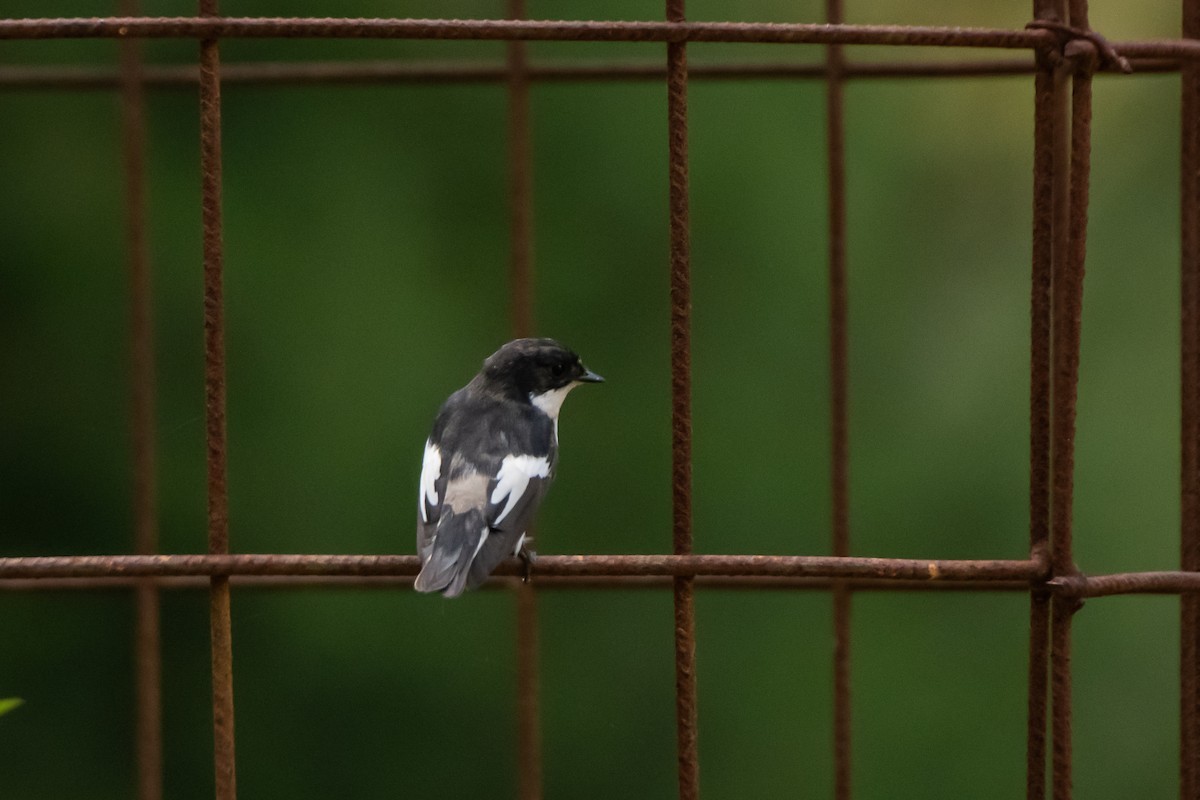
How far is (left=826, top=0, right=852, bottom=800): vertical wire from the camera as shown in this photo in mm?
3984

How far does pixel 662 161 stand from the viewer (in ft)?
24.3

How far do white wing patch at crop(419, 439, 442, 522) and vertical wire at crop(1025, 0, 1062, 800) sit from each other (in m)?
1.46

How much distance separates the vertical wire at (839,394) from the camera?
3984 mm

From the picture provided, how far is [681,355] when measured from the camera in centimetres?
298

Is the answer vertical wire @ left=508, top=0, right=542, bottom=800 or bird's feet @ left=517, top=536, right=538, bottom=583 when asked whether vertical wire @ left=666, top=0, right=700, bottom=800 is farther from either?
vertical wire @ left=508, top=0, right=542, bottom=800

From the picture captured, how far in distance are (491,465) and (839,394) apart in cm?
87

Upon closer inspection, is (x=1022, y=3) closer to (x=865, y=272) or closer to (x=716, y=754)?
(x=865, y=272)

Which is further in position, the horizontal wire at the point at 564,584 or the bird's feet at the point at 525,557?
the horizontal wire at the point at 564,584

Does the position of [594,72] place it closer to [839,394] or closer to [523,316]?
[523,316]

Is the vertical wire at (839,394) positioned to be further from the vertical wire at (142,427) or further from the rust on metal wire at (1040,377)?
the vertical wire at (142,427)

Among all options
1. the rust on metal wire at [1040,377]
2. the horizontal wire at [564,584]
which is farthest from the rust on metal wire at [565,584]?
the rust on metal wire at [1040,377]

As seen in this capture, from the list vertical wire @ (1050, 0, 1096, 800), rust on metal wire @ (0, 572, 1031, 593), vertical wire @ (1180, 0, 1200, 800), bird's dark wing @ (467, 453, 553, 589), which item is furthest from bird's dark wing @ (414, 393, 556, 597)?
vertical wire @ (1180, 0, 1200, 800)

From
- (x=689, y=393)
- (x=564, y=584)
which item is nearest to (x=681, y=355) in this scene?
(x=689, y=393)

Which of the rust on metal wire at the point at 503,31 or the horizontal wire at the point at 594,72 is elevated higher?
the horizontal wire at the point at 594,72
